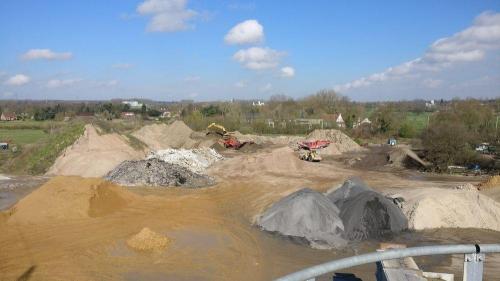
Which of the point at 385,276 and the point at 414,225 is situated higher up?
the point at 385,276

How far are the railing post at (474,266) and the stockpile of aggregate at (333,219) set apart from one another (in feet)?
33.1

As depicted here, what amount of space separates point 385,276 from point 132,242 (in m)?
8.68

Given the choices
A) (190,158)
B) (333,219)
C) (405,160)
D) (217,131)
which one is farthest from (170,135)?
(333,219)

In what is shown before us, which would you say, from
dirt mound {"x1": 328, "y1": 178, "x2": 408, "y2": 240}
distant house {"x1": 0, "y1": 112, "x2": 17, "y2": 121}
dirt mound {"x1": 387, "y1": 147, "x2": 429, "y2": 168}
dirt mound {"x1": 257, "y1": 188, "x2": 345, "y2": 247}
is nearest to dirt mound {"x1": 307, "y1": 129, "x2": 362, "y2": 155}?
dirt mound {"x1": 387, "y1": 147, "x2": 429, "y2": 168}

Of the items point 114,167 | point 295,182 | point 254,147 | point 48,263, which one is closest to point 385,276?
point 48,263

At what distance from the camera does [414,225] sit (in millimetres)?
14844

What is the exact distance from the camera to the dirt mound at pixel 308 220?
1356cm

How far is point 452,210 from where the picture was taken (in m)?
15.4

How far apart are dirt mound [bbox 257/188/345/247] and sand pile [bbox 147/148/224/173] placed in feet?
37.0

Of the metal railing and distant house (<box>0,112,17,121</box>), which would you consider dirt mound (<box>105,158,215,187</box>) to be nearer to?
the metal railing

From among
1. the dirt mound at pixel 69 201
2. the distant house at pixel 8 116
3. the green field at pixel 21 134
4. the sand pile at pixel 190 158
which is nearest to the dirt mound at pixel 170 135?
the sand pile at pixel 190 158

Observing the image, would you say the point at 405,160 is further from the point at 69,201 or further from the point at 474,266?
the point at 474,266

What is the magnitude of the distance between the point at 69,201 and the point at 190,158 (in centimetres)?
1158

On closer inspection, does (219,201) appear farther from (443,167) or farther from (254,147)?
(254,147)
